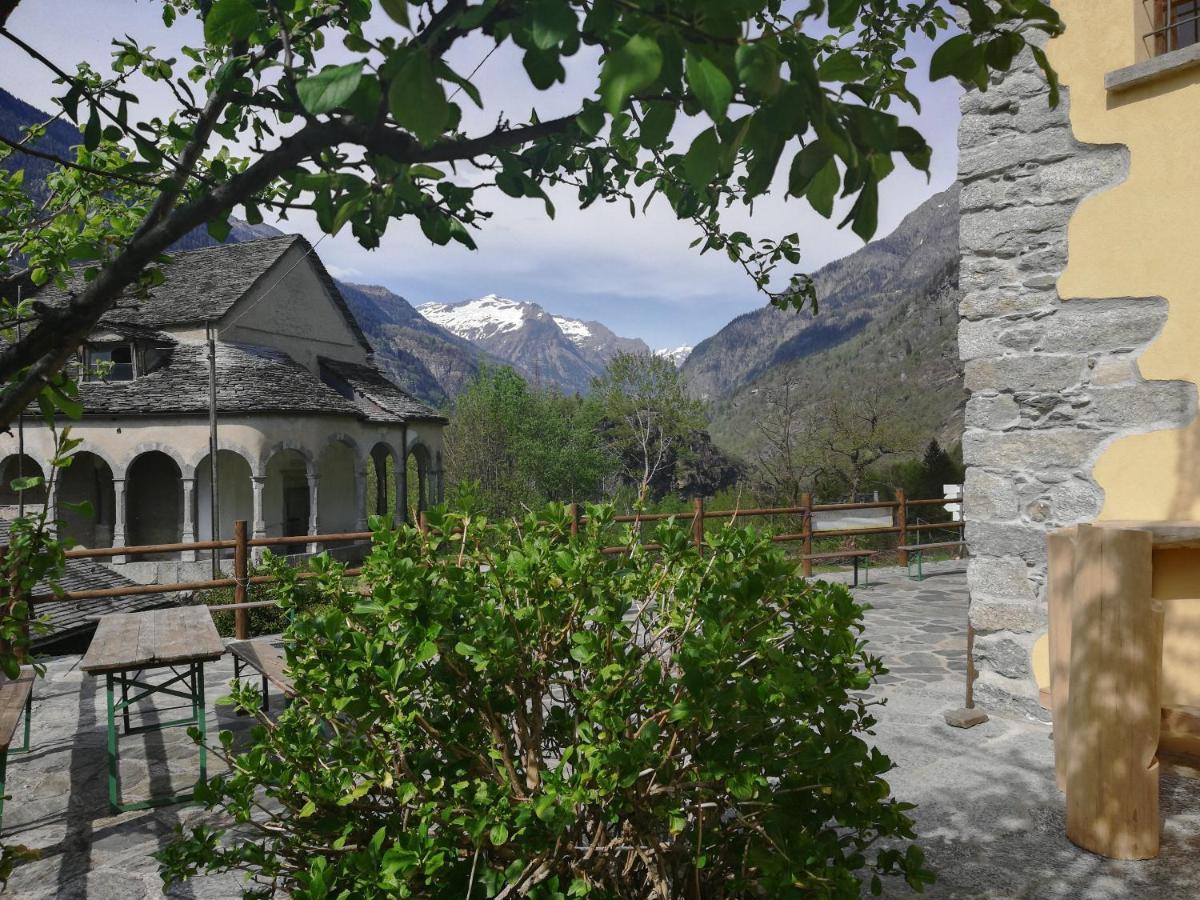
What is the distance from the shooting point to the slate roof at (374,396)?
20844 millimetres

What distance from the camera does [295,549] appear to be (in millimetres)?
18391

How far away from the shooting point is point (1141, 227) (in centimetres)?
346

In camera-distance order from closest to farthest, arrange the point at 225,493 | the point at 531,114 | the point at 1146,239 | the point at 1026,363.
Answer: the point at 531,114 < the point at 1146,239 < the point at 1026,363 < the point at 225,493

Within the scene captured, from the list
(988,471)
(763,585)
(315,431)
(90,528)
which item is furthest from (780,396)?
(763,585)

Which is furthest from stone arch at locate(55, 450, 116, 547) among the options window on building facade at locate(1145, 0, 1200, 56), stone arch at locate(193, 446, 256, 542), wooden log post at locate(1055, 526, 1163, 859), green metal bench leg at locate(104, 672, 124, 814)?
window on building facade at locate(1145, 0, 1200, 56)

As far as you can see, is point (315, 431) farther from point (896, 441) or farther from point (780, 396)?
point (780, 396)

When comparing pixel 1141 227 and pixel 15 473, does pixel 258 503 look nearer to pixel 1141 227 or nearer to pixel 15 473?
pixel 15 473

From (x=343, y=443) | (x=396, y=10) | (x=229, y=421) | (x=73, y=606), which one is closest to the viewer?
(x=396, y=10)

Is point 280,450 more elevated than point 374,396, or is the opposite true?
point 374,396

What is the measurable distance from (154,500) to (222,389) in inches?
143

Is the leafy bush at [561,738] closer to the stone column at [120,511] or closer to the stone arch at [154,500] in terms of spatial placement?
the stone column at [120,511]

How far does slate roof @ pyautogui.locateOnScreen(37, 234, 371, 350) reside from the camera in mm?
18922

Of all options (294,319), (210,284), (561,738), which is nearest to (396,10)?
(561,738)

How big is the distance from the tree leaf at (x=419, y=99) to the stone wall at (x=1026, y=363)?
378 centimetres
